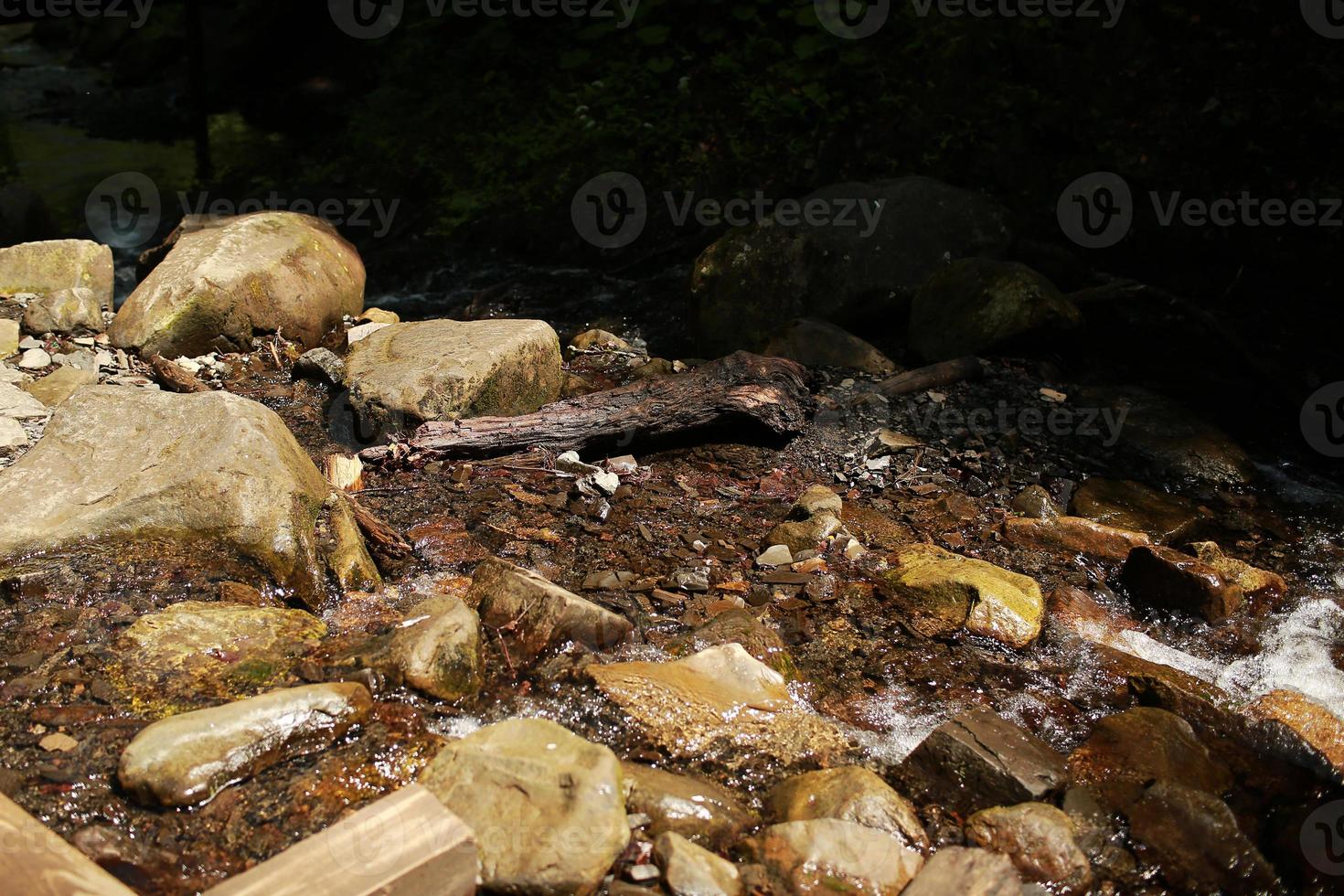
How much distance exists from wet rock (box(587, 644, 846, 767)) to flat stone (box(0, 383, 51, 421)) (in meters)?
3.12

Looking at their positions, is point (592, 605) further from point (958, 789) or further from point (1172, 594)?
point (1172, 594)

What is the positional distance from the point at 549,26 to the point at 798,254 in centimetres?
507

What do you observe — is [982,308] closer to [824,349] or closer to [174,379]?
[824,349]

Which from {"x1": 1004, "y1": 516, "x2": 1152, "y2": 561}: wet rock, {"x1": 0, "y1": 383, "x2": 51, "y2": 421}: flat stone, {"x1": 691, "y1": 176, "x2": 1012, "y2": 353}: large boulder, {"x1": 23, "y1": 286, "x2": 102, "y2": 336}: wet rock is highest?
{"x1": 691, "y1": 176, "x2": 1012, "y2": 353}: large boulder

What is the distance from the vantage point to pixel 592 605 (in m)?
3.27

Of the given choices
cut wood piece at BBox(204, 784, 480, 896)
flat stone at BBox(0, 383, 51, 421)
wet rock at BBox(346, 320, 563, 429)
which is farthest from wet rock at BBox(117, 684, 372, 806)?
flat stone at BBox(0, 383, 51, 421)

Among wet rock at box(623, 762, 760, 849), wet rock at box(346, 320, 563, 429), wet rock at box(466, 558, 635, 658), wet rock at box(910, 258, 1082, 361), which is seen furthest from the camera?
wet rock at box(910, 258, 1082, 361)

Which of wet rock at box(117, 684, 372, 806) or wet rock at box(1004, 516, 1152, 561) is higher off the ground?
wet rock at box(1004, 516, 1152, 561)

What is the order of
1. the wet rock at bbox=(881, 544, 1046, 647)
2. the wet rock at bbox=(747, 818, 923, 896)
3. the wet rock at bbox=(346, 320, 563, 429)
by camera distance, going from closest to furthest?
the wet rock at bbox=(747, 818, 923, 896)
the wet rock at bbox=(881, 544, 1046, 647)
the wet rock at bbox=(346, 320, 563, 429)

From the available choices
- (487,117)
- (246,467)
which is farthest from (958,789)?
(487,117)

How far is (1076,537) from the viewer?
416 cm

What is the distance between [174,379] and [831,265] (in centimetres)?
381

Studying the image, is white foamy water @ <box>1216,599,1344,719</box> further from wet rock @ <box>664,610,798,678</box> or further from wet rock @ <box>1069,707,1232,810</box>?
wet rock @ <box>664,610,798,678</box>

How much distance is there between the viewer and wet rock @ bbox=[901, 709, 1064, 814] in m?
2.74
